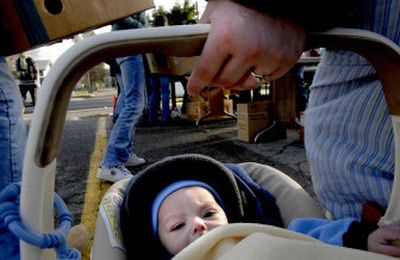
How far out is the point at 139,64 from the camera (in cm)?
313

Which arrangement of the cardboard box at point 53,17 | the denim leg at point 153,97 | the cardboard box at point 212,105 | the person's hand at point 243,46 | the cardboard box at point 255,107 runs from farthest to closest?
the denim leg at point 153,97 < the cardboard box at point 212,105 < the cardboard box at point 255,107 < the cardboard box at point 53,17 < the person's hand at point 243,46

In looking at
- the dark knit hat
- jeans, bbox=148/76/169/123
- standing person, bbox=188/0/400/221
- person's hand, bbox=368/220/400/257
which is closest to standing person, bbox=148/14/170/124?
jeans, bbox=148/76/169/123

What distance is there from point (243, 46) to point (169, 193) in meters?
0.81

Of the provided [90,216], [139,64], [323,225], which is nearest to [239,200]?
[323,225]

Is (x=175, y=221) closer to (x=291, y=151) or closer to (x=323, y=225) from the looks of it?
(x=323, y=225)

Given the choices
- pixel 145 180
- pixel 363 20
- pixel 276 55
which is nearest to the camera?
pixel 276 55

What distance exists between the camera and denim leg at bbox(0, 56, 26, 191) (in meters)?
1.32

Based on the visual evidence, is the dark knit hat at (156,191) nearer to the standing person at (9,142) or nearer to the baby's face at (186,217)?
the baby's face at (186,217)

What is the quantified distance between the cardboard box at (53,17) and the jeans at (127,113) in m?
1.84

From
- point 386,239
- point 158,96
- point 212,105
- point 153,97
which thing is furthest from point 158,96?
point 386,239

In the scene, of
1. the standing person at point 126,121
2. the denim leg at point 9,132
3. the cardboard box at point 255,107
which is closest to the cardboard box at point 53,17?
the denim leg at point 9,132

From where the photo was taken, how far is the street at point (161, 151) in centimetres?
292

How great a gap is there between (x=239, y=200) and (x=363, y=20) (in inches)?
28.1

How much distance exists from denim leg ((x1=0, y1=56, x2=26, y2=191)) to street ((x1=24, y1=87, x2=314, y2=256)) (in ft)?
3.51
